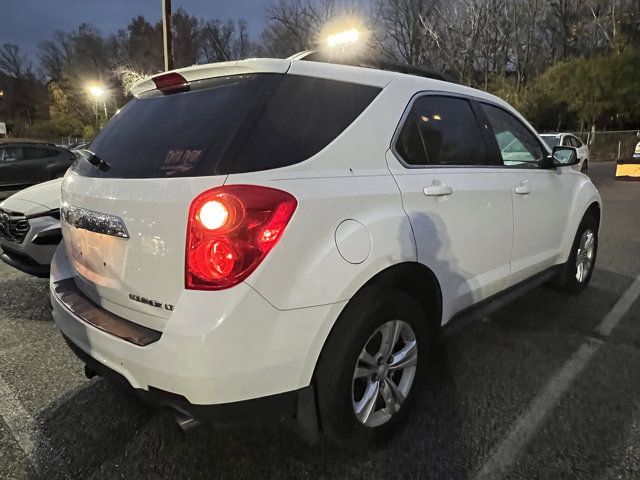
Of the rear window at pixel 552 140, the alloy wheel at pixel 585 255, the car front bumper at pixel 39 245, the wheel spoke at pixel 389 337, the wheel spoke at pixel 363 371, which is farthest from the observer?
the rear window at pixel 552 140

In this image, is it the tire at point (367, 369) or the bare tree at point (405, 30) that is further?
the bare tree at point (405, 30)

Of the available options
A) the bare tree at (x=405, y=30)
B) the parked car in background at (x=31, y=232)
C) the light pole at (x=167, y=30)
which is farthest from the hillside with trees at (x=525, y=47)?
the parked car in background at (x=31, y=232)

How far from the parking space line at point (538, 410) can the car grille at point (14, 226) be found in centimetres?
395

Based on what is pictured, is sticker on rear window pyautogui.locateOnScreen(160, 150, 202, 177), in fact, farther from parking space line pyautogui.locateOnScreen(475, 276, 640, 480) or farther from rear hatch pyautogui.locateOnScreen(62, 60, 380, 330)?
parking space line pyautogui.locateOnScreen(475, 276, 640, 480)

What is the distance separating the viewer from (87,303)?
7.17 feet

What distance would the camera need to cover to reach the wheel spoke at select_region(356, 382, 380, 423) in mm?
2131

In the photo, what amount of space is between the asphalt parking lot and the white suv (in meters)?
0.26

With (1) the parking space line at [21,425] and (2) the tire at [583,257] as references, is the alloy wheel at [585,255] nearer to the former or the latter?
(2) the tire at [583,257]

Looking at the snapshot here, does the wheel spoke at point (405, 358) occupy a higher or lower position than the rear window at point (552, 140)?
lower

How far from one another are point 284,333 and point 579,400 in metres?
1.86

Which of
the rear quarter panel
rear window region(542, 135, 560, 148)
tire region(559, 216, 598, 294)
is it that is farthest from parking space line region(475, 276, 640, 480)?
rear window region(542, 135, 560, 148)

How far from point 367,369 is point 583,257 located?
3.14 meters

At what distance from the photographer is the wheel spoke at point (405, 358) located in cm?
227

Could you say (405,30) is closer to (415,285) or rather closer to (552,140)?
(552,140)
